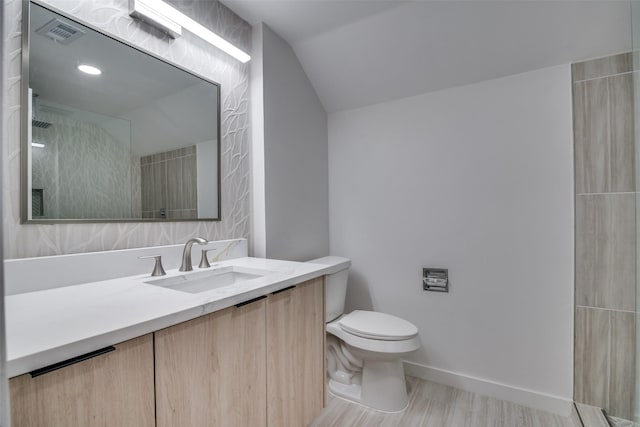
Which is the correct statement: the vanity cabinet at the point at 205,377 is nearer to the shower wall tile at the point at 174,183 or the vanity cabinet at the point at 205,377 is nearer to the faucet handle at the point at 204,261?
the faucet handle at the point at 204,261

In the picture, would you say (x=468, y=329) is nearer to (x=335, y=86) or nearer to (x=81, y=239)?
(x=335, y=86)

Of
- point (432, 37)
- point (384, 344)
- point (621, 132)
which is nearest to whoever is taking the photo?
point (621, 132)

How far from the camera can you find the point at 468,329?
1.88 metres

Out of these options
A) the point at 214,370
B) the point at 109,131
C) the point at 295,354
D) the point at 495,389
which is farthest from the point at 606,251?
the point at 109,131

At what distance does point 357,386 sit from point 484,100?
6.22 feet

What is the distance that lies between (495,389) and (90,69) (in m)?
2.56

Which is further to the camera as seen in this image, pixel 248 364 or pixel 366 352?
pixel 366 352

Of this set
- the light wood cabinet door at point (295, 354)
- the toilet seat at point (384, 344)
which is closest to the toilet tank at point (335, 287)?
the toilet seat at point (384, 344)

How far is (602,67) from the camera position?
5.10ft

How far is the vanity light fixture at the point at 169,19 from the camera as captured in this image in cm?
127

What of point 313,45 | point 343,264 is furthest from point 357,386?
point 313,45

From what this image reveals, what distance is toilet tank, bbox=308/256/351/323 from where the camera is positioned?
189cm

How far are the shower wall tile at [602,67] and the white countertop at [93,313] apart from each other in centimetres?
184

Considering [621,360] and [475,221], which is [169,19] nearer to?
[475,221]
